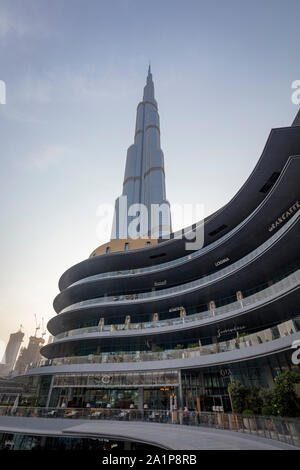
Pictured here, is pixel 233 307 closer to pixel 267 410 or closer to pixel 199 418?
pixel 267 410

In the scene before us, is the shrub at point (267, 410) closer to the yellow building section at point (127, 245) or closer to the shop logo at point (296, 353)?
the shop logo at point (296, 353)

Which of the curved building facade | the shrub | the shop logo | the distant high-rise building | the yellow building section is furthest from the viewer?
the distant high-rise building

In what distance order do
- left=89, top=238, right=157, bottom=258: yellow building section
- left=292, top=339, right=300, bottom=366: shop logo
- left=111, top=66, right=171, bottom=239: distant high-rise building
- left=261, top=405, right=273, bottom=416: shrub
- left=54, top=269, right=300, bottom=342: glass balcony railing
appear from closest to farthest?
1. left=261, top=405, right=273, bottom=416: shrub
2. left=292, top=339, right=300, bottom=366: shop logo
3. left=54, top=269, right=300, bottom=342: glass balcony railing
4. left=89, top=238, right=157, bottom=258: yellow building section
5. left=111, top=66, right=171, bottom=239: distant high-rise building

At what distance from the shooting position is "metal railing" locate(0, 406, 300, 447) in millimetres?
9484

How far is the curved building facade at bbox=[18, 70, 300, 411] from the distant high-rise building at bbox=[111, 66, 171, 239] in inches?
1335

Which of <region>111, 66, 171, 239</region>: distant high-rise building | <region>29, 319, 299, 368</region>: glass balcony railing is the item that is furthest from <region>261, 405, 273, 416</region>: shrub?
<region>111, 66, 171, 239</region>: distant high-rise building

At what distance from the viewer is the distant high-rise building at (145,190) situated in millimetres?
76644

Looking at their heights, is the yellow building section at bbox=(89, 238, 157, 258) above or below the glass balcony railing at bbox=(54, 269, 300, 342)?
above

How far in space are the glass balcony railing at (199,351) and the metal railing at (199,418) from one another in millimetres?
5291

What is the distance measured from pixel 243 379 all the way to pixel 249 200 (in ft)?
53.1

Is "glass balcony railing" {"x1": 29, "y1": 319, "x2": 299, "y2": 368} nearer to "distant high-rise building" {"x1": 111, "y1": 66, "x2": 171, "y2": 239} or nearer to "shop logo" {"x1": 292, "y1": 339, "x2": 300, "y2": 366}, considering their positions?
"shop logo" {"x1": 292, "y1": 339, "x2": 300, "y2": 366}

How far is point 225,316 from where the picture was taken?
70.8 ft

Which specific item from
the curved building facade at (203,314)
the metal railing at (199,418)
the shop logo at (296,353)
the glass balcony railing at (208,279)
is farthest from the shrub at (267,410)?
the glass balcony railing at (208,279)

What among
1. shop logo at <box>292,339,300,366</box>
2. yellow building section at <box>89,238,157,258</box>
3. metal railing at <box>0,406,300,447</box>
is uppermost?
yellow building section at <box>89,238,157,258</box>
